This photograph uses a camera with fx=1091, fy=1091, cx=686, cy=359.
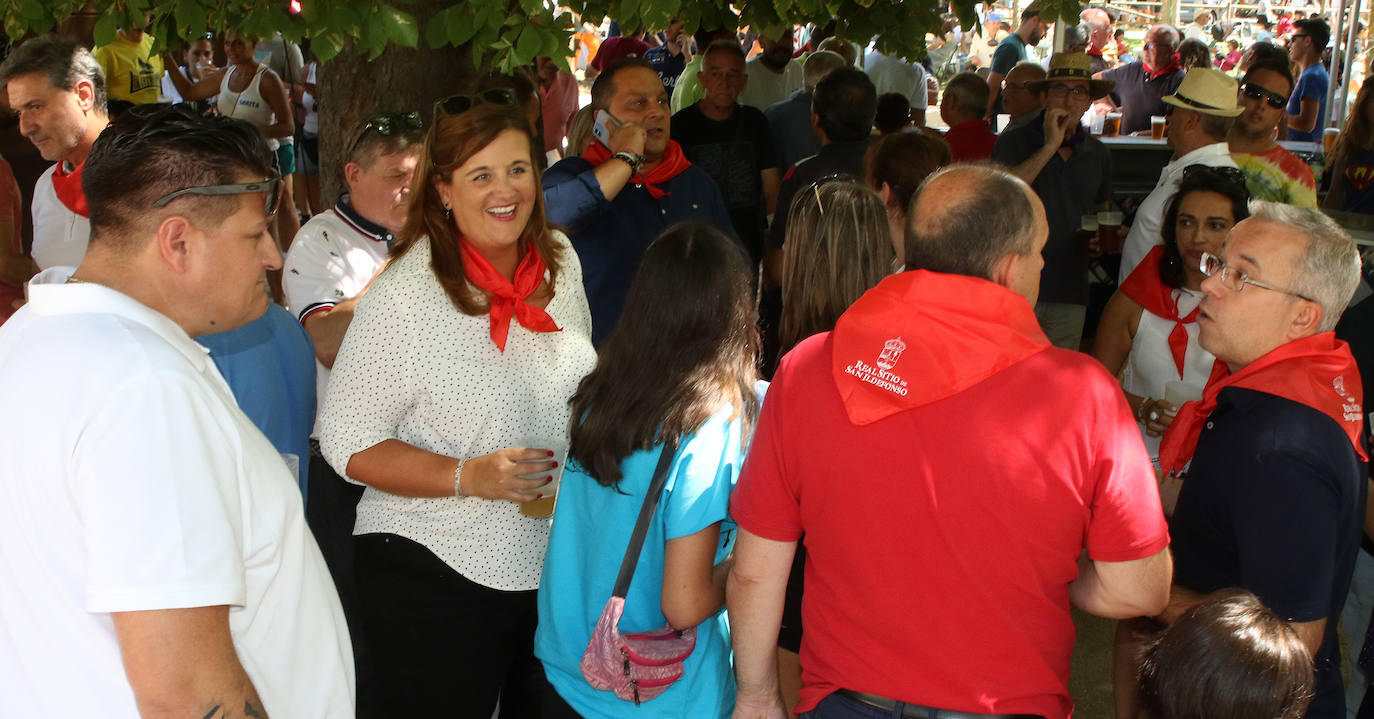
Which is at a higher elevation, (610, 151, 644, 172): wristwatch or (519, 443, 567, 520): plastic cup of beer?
(610, 151, 644, 172): wristwatch

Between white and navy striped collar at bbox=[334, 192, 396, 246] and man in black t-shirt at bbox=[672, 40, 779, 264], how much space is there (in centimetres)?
235

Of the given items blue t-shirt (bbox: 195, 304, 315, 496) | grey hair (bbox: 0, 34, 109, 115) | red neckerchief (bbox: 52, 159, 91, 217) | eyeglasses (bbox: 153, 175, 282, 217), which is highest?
grey hair (bbox: 0, 34, 109, 115)

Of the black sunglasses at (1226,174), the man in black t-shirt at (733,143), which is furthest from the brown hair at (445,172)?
the man in black t-shirt at (733,143)

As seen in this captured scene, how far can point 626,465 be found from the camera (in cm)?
215

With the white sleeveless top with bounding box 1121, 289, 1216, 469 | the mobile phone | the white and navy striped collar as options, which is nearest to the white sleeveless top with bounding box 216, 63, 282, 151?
the mobile phone

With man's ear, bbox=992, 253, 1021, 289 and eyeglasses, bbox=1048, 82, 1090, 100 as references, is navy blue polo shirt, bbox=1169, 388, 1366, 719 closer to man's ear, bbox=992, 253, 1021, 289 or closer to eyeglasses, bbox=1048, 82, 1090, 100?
man's ear, bbox=992, 253, 1021, 289

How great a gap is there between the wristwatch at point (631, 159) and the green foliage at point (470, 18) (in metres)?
0.35

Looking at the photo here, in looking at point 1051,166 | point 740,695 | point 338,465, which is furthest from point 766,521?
point 1051,166

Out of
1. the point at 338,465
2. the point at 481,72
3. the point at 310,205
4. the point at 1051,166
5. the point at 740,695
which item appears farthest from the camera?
the point at 310,205

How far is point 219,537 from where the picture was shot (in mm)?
1385

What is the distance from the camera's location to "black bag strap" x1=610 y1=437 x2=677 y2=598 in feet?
6.93

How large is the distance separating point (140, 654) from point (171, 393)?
1.06 feet

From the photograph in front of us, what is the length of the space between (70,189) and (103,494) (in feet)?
9.80

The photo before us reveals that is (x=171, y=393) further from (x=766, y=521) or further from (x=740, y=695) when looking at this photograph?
(x=740, y=695)
